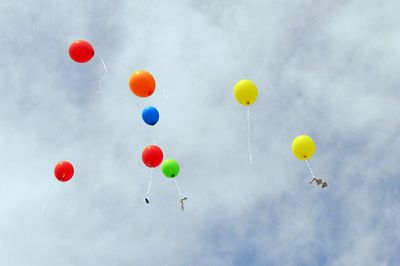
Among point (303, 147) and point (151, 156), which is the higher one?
point (151, 156)

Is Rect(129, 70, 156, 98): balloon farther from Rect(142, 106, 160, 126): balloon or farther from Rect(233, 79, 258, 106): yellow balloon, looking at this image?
Rect(233, 79, 258, 106): yellow balloon

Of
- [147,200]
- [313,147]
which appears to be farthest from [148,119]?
[313,147]

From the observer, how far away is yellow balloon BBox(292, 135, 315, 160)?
1827cm

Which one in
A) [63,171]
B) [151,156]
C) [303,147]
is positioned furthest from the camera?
[63,171]

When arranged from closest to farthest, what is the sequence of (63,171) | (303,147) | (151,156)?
(303,147)
(151,156)
(63,171)

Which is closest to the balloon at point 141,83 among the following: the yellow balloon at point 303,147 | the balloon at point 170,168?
the balloon at point 170,168

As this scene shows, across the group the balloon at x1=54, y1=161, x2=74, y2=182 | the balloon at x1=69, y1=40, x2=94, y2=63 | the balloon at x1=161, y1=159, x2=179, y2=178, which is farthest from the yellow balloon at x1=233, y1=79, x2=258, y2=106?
the balloon at x1=54, y1=161, x2=74, y2=182

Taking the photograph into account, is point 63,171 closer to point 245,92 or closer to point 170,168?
point 170,168

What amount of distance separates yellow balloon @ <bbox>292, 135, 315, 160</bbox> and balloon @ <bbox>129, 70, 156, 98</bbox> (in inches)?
220

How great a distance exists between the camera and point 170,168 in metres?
19.1

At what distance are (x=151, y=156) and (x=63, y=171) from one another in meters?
3.48

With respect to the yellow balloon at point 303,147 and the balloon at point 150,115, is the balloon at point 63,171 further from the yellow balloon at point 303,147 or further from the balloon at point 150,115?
the yellow balloon at point 303,147

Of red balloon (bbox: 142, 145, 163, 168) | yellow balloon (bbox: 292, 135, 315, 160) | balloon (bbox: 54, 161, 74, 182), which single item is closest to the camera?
yellow balloon (bbox: 292, 135, 315, 160)

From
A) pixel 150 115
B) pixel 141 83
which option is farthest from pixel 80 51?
pixel 150 115
